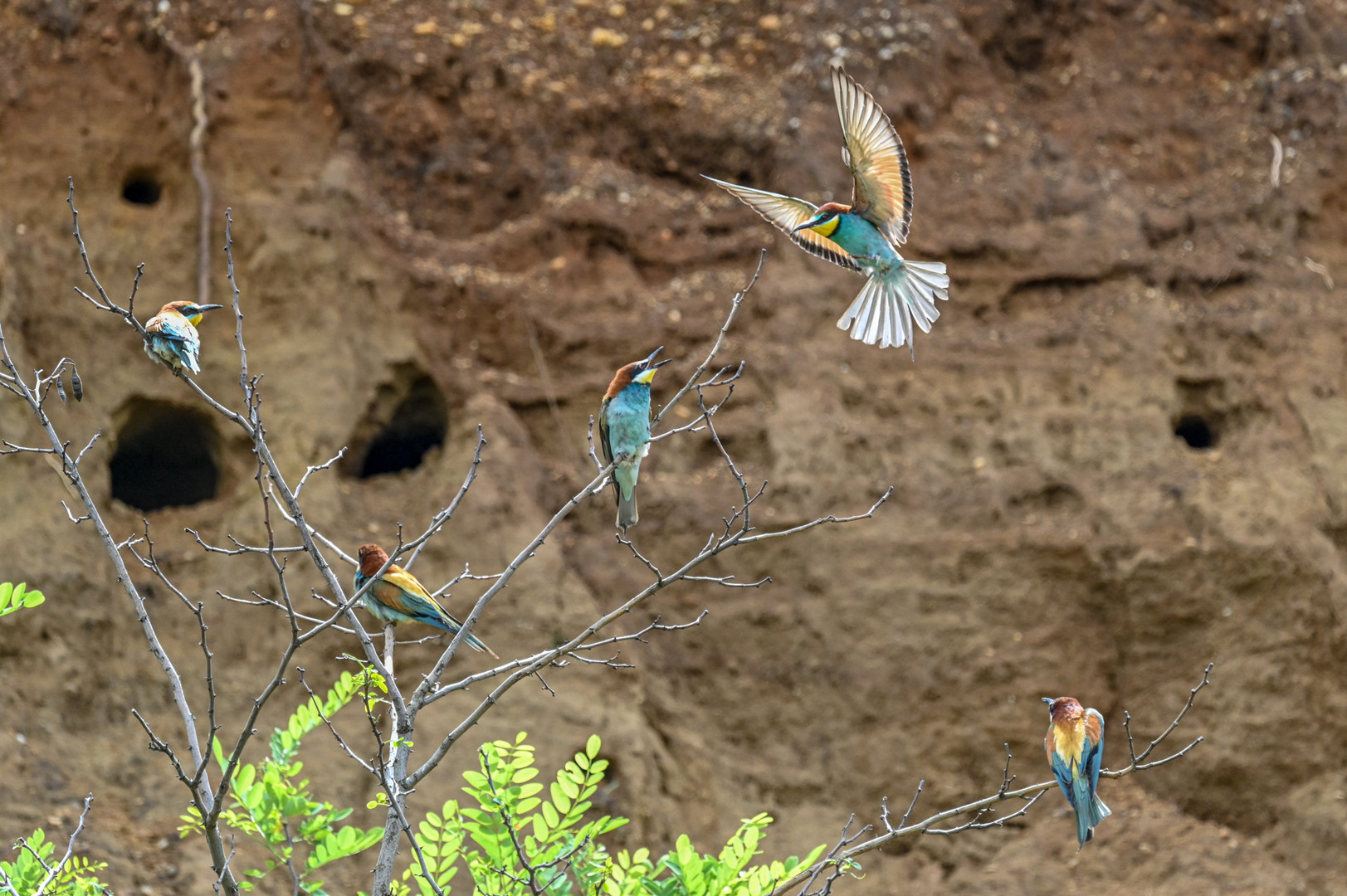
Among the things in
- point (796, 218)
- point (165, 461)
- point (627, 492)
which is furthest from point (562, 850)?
point (165, 461)

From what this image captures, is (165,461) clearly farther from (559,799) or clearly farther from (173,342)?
(559,799)

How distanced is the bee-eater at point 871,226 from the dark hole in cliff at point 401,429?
266 cm

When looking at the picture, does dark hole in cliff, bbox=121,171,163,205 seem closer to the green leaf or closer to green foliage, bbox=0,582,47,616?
green foliage, bbox=0,582,47,616

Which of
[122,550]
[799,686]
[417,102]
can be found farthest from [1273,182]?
[122,550]

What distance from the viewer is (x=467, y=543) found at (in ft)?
20.5

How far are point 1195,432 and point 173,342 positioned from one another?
481cm

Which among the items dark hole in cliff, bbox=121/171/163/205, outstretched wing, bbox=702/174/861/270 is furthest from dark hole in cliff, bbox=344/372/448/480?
outstretched wing, bbox=702/174/861/270

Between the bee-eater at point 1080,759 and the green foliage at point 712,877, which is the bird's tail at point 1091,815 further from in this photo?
the green foliage at point 712,877

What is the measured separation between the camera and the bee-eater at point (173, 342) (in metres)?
3.91

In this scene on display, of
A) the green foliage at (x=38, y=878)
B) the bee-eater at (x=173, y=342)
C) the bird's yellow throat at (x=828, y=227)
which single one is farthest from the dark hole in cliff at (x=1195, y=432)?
the green foliage at (x=38, y=878)

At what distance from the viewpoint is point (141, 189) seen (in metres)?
6.89

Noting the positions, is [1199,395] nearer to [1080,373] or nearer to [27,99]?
[1080,373]

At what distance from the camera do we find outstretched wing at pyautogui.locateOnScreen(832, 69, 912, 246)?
3980mm

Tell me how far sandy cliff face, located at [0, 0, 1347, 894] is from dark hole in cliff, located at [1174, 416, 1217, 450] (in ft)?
0.05
